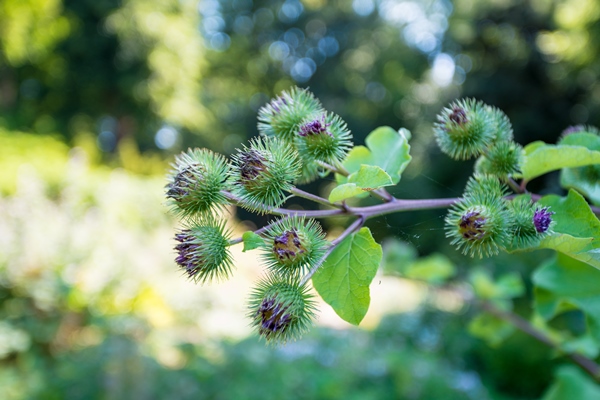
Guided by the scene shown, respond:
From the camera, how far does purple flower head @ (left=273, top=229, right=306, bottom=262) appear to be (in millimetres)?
636

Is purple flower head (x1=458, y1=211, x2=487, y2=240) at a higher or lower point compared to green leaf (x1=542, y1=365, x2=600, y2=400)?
higher

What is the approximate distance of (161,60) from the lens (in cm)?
1394

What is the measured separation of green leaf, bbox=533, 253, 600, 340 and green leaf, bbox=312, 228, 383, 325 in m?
0.55

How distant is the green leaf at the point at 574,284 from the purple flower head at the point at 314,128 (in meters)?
0.61

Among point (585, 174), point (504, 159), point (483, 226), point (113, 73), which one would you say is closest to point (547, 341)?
point (585, 174)

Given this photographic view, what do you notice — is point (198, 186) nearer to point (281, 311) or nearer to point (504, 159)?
Answer: point (281, 311)

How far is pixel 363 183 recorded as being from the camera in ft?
2.16

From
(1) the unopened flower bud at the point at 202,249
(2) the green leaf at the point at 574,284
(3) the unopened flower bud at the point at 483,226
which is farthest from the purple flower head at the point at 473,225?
(2) the green leaf at the point at 574,284

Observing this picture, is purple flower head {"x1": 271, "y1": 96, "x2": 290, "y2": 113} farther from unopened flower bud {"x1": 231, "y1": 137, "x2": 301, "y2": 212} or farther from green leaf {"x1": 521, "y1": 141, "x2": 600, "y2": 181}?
green leaf {"x1": 521, "y1": 141, "x2": 600, "y2": 181}

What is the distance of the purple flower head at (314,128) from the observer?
2.38 ft

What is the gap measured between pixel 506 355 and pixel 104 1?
43.0ft

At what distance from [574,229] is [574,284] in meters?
0.43

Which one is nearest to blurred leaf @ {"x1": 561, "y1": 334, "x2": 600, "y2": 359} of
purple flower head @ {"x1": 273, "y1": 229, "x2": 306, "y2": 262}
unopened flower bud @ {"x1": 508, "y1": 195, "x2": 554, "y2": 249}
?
unopened flower bud @ {"x1": 508, "y1": 195, "x2": 554, "y2": 249}

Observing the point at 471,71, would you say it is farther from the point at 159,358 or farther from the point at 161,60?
the point at 159,358
